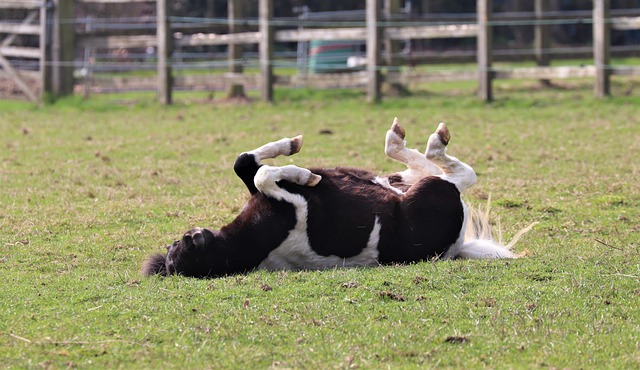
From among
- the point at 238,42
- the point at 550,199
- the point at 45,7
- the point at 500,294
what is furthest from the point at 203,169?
the point at 45,7

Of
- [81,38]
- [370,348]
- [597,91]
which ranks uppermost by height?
[81,38]

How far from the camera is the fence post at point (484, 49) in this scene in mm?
14734

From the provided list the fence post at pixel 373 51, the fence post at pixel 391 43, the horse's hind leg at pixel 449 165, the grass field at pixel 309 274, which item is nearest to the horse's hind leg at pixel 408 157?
the horse's hind leg at pixel 449 165

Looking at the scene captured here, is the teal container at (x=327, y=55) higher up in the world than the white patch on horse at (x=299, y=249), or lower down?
higher up

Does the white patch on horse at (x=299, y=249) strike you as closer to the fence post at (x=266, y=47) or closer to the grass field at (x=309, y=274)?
the grass field at (x=309, y=274)

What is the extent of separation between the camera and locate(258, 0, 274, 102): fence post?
15.7m

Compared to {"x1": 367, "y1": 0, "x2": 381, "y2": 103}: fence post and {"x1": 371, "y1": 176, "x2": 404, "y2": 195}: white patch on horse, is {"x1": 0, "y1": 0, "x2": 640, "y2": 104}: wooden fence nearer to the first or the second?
{"x1": 367, "y1": 0, "x2": 381, "y2": 103}: fence post

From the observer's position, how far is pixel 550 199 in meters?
7.85

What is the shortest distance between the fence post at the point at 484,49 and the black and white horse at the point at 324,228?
29.9 feet

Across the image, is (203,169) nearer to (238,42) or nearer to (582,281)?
(582,281)

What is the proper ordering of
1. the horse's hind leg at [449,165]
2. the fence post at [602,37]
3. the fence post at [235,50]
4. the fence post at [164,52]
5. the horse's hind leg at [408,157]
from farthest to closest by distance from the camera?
the fence post at [235,50], the fence post at [164,52], the fence post at [602,37], the horse's hind leg at [408,157], the horse's hind leg at [449,165]

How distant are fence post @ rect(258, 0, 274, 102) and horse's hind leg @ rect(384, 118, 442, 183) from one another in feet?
30.4

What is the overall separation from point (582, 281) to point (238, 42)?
12193mm

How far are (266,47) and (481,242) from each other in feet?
33.8
